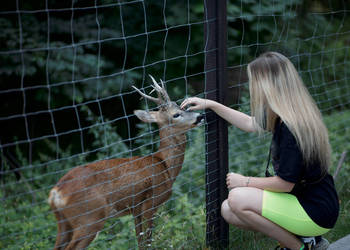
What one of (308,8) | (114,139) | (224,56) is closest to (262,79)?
(224,56)

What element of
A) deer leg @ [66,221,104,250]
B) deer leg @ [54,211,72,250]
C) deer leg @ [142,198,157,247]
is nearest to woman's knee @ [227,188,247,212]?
deer leg @ [142,198,157,247]

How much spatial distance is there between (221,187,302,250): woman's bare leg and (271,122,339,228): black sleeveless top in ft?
0.61

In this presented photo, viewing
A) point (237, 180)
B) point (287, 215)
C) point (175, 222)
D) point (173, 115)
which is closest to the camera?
point (287, 215)

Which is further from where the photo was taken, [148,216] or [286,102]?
[148,216]

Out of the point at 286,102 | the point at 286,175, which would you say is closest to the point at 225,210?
the point at 286,175

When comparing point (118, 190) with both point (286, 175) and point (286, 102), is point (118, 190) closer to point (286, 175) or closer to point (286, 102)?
point (286, 175)

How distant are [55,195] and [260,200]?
4.23 feet

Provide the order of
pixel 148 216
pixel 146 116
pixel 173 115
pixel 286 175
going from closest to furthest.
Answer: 1. pixel 286 175
2. pixel 148 216
3. pixel 173 115
4. pixel 146 116

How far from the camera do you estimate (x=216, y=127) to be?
330 centimetres

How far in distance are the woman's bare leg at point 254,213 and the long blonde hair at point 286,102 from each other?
0.39 metres

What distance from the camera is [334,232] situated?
365 cm

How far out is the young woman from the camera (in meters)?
2.68

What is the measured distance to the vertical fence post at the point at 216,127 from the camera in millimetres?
3137

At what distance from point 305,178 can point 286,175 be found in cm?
16
